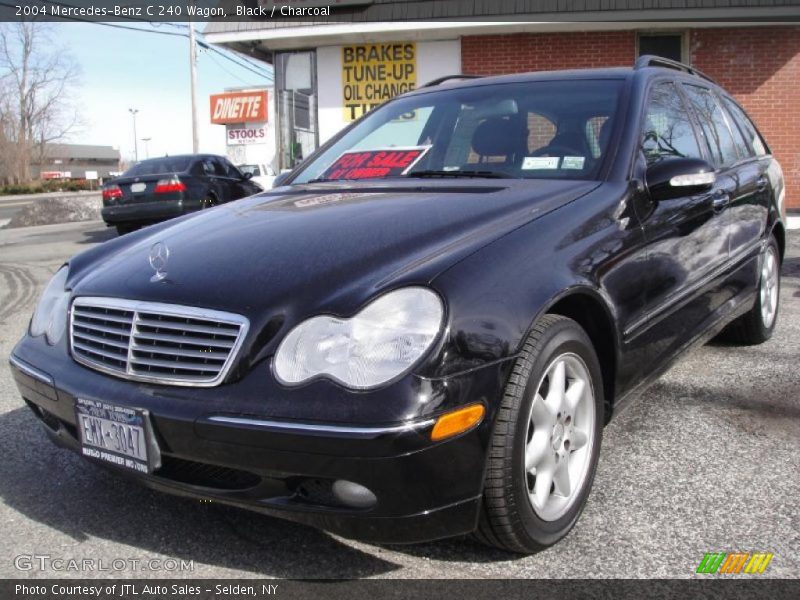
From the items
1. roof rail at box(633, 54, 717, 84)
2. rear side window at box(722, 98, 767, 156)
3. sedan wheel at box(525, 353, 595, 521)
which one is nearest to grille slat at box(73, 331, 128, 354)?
sedan wheel at box(525, 353, 595, 521)

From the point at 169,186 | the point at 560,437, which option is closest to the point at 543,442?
the point at 560,437

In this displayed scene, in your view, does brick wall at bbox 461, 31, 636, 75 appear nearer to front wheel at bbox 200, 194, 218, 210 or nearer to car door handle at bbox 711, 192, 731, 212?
front wheel at bbox 200, 194, 218, 210

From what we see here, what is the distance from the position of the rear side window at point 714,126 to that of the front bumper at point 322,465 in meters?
2.52

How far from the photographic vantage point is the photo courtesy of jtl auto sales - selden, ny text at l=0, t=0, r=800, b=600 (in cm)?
200

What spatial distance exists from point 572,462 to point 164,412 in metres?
1.33

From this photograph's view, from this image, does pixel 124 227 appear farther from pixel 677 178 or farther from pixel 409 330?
pixel 409 330

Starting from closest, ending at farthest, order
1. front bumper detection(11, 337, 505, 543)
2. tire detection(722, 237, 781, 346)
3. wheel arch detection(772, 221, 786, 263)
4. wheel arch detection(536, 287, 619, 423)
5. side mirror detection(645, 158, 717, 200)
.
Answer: front bumper detection(11, 337, 505, 543) < wheel arch detection(536, 287, 619, 423) < side mirror detection(645, 158, 717, 200) < tire detection(722, 237, 781, 346) < wheel arch detection(772, 221, 786, 263)

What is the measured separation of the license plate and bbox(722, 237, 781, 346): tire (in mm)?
3754

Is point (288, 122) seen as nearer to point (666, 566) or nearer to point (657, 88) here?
point (657, 88)

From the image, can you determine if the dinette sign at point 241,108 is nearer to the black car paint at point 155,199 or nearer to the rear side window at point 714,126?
→ the black car paint at point 155,199

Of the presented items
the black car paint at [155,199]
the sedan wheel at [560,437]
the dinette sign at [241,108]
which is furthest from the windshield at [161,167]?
the dinette sign at [241,108]

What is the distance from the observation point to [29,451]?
329 cm

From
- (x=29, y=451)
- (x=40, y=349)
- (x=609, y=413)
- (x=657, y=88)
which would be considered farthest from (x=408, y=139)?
(x=29, y=451)

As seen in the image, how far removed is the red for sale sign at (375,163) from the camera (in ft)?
11.3
